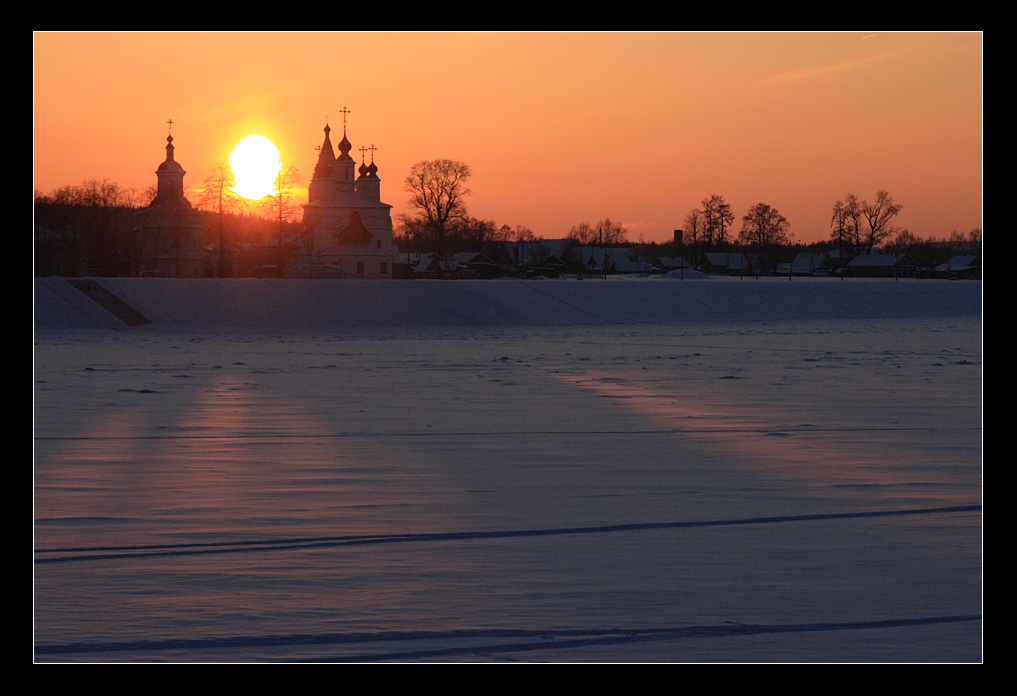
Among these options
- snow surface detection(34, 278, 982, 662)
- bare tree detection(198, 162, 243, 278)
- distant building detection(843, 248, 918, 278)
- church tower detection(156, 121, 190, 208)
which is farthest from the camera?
distant building detection(843, 248, 918, 278)

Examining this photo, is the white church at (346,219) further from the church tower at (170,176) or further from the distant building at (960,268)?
the distant building at (960,268)

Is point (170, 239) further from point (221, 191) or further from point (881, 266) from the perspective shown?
point (881, 266)

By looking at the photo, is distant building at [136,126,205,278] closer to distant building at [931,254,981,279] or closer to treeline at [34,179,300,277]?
treeline at [34,179,300,277]

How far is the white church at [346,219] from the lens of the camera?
10762cm

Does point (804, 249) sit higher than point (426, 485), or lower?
higher

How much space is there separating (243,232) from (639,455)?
9095cm

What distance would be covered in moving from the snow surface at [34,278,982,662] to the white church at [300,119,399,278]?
276 feet

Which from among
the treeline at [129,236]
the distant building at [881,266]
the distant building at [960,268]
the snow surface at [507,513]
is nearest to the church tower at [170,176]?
the treeline at [129,236]

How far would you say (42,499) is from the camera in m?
9.66

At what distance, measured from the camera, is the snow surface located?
625 centimetres

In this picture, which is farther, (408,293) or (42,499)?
(408,293)

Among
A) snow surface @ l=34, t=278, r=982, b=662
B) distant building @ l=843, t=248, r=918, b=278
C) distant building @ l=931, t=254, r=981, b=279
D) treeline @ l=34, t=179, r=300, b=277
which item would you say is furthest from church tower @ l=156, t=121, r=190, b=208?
snow surface @ l=34, t=278, r=982, b=662
